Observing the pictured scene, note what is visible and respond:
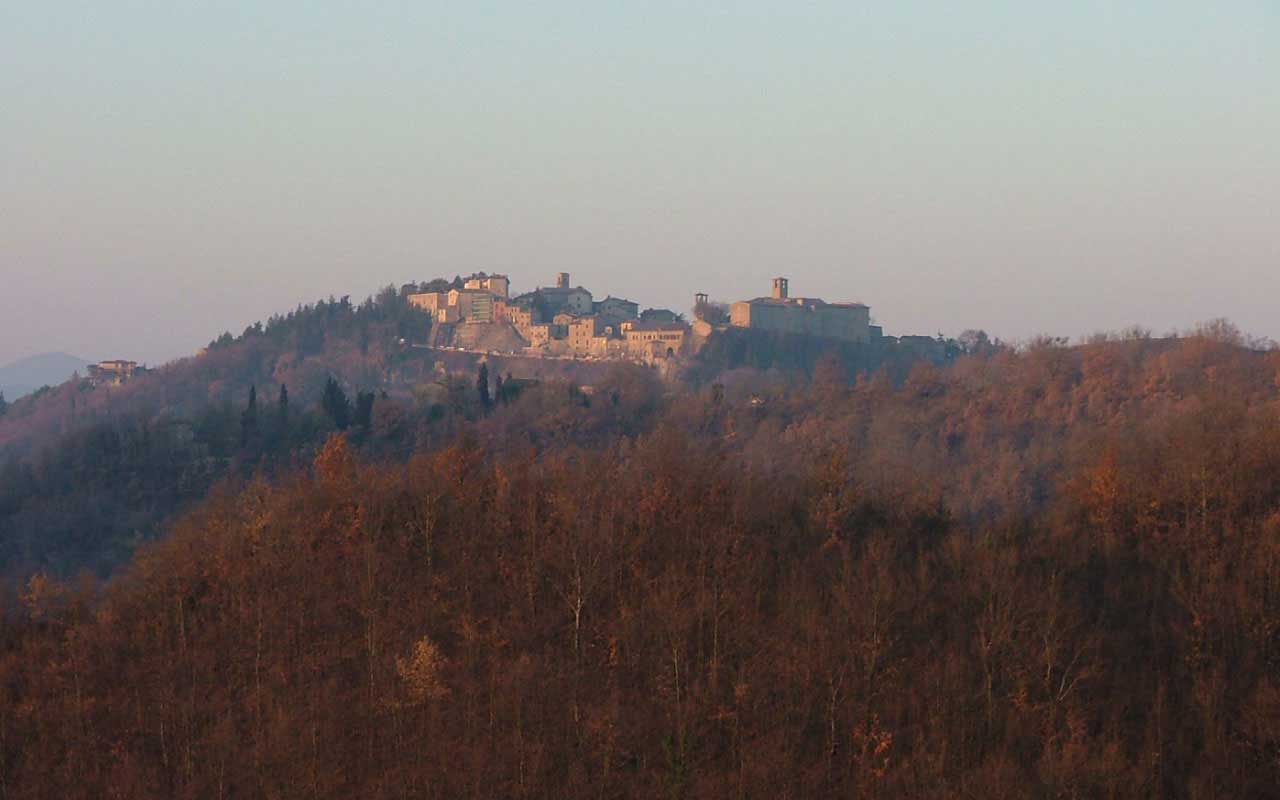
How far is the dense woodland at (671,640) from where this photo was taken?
2191cm

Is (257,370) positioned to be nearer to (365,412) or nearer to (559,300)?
(559,300)

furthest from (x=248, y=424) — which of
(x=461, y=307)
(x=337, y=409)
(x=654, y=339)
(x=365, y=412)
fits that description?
(x=461, y=307)

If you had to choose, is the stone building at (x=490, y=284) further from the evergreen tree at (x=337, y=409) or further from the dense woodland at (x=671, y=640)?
the dense woodland at (x=671, y=640)

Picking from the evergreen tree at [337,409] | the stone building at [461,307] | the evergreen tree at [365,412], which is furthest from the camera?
the stone building at [461,307]

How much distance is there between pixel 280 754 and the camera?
2197cm

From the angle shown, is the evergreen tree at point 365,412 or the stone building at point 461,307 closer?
the evergreen tree at point 365,412

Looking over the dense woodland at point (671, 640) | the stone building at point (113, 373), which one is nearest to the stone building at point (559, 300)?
the stone building at point (113, 373)

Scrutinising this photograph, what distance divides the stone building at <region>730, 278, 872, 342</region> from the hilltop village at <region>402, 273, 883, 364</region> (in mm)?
59

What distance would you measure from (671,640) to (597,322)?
3464 inches

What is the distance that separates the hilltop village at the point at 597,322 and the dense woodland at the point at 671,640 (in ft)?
236

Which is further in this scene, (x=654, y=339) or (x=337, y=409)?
(x=654, y=339)

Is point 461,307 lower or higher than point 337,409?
higher

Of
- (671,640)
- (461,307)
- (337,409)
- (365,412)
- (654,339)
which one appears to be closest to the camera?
(671,640)

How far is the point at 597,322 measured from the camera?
111750 mm
